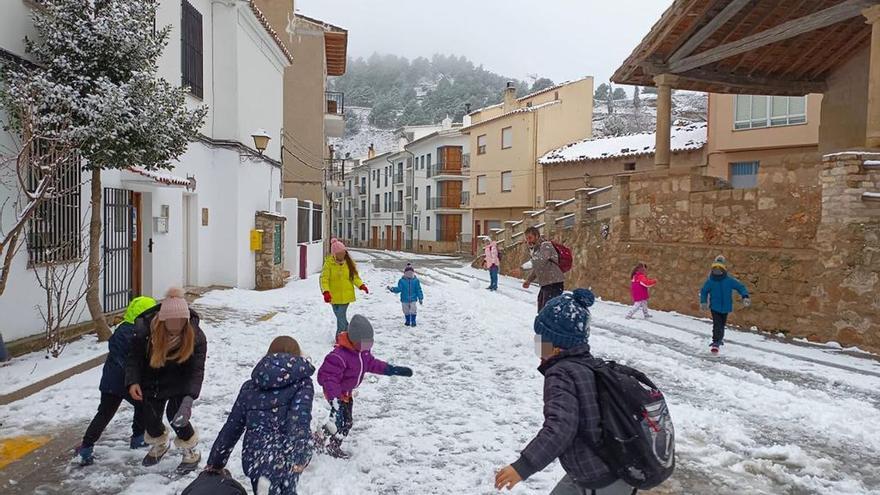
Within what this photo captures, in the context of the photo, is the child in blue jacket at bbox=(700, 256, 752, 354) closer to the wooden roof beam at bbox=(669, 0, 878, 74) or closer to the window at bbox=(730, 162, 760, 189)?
the wooden roof beam at bbox=(669, 0, 878, 74)

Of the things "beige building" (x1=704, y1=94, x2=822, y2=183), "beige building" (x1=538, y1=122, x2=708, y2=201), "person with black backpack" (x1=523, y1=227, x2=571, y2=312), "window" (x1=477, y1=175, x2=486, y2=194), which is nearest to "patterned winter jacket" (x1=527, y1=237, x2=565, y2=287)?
"person with black backpack" (x1=523, y1=227, x2=571, y2=312)

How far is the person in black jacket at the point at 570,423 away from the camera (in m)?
2.42

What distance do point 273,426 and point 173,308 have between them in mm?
1225

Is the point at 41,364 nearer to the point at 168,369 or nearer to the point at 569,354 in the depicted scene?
the point at 168,369

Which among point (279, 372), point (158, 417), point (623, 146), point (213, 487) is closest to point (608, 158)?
point (623, 146)

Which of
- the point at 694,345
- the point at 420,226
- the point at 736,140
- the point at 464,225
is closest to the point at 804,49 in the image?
the point at 694,345

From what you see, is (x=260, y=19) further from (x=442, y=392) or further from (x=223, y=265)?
(x=442, y=392)

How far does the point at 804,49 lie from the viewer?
1311 centimetres

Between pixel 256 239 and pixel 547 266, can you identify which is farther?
pixel 256 239

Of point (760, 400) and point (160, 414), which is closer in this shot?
point (160, 414)

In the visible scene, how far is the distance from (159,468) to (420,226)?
50.1 m

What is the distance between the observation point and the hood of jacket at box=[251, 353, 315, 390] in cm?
319

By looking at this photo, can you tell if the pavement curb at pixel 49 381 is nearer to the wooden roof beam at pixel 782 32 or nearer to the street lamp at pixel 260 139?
the street lamp at pixel 260 139

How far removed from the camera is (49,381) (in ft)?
19.3
